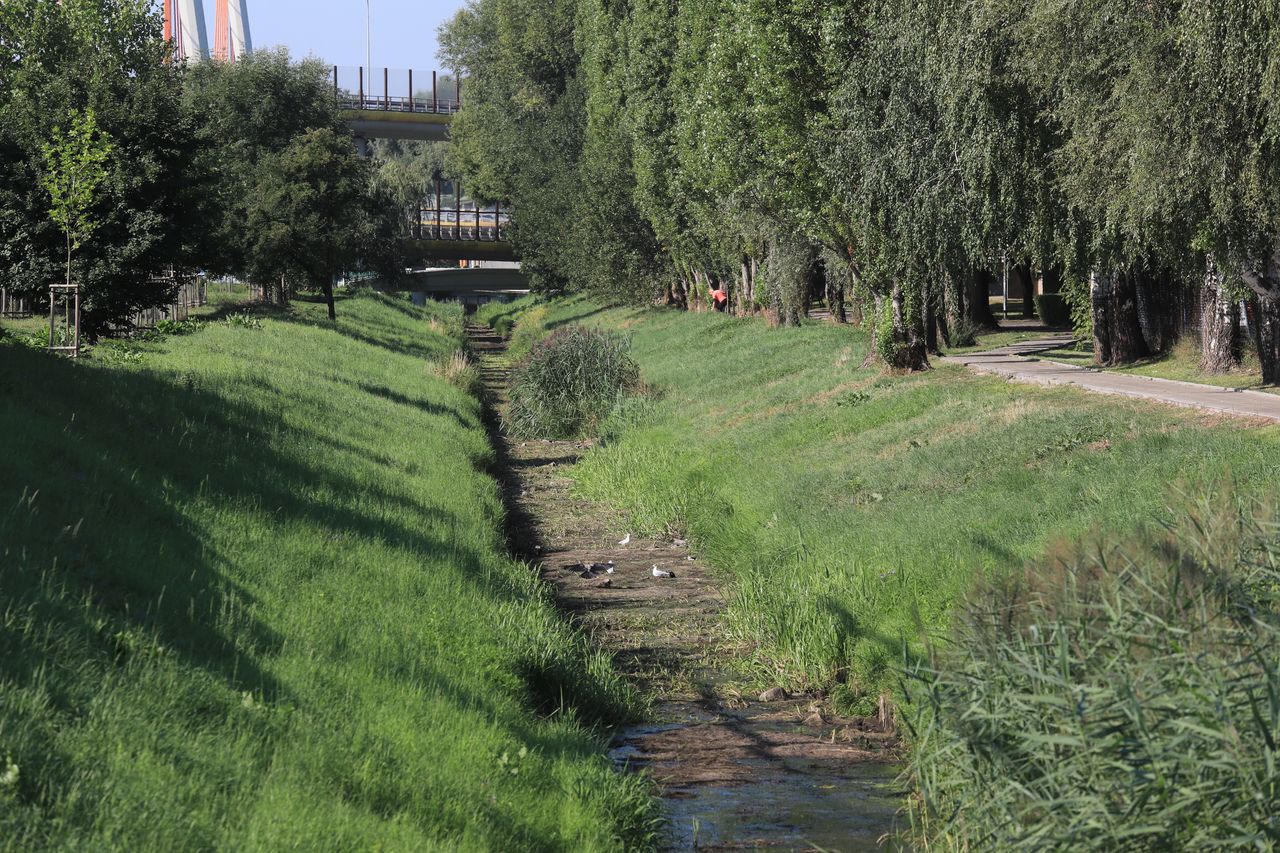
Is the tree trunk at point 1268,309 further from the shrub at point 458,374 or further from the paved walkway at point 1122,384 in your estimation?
the shrub at point 458,374

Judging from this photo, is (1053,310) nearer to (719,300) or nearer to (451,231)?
(719,300)

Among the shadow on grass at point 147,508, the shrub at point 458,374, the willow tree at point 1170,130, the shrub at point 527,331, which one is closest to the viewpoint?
the shadow on grass at point 147,508

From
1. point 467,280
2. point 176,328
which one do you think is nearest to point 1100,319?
point 176,328

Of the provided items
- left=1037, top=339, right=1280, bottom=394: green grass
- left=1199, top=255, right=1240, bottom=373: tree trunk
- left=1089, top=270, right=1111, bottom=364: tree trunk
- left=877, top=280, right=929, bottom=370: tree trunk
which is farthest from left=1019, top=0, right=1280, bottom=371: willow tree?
left=1089, top=270, right=1111, bottom=364: tree trunk

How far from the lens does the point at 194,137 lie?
1395 inches

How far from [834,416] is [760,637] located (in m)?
10.1

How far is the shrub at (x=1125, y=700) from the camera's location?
18.6ft

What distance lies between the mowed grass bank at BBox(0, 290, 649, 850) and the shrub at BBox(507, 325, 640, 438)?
14063 mm

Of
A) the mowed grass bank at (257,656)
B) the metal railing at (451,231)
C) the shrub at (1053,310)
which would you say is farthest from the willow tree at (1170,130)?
the metal railing at (451,231)

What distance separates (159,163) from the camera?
3391cm

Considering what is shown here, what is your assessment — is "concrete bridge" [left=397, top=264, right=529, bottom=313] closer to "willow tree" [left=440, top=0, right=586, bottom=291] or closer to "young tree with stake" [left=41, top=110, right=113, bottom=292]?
"willow tree" [left=440, top=0, right=586, bottom=291]

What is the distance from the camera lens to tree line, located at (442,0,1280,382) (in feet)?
57.6

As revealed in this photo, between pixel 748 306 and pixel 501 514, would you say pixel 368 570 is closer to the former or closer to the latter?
pixel 501 514

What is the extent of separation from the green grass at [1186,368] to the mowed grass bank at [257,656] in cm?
1236
